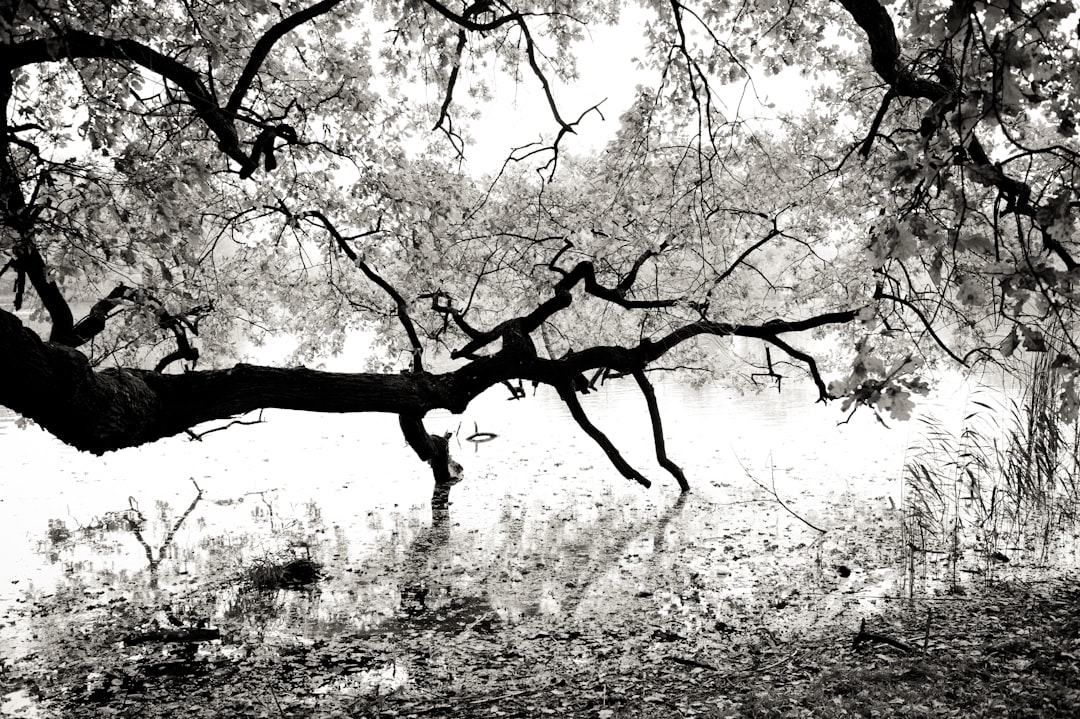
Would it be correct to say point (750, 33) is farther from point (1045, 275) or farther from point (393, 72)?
point (1045, 275)

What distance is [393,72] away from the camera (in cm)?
779

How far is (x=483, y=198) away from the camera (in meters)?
8.95

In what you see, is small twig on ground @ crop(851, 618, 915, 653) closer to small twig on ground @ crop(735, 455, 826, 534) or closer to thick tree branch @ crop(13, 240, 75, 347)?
small twig on ground @ crop(735, 455, 826, 534)

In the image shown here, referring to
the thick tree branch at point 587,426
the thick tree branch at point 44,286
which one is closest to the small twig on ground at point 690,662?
the thick tree branch at point 587,426

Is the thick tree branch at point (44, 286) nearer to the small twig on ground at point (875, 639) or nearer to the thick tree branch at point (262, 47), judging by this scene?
the thick tree branch at point (262, 47)

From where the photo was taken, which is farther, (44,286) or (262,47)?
(44,286)

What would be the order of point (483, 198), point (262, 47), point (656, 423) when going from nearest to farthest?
point (262, 47) < point (483, 198) < point (656, 423)

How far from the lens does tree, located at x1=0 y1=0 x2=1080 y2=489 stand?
2604 millimetres

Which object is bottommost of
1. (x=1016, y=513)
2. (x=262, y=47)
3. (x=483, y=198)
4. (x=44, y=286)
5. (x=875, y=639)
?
(x=875, y=639)

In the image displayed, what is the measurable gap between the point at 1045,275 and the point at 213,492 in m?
12.0

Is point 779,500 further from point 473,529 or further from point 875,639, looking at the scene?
point 875,639

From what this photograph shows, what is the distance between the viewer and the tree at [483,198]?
2604 mm

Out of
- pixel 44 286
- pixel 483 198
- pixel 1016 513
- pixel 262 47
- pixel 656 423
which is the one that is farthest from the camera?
pixel 656 423

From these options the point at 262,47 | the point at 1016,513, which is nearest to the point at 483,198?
the point at 262,47
